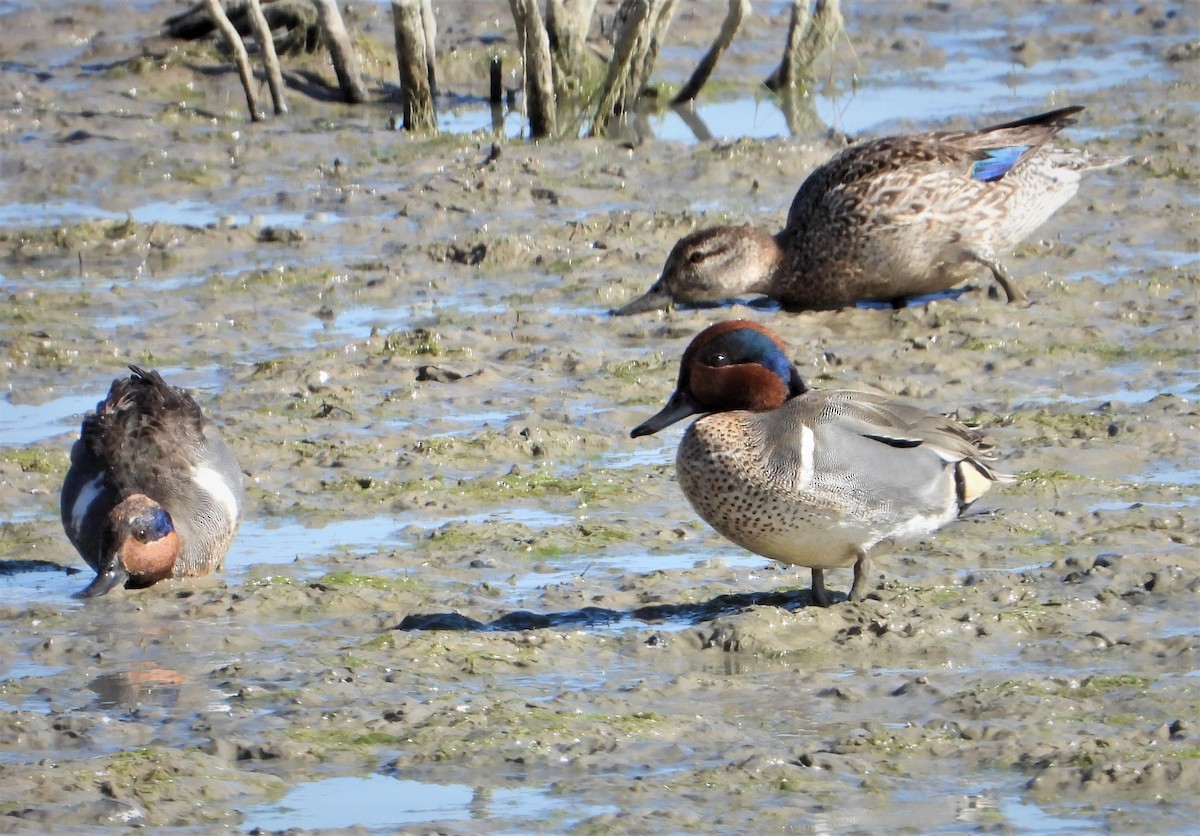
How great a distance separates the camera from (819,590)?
19.4ft

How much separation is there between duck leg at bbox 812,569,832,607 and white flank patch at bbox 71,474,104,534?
2.50 meters

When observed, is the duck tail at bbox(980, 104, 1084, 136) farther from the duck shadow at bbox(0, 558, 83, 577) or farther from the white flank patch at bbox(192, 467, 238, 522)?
the duck shadow at bbox(0, 558, 83, 577)

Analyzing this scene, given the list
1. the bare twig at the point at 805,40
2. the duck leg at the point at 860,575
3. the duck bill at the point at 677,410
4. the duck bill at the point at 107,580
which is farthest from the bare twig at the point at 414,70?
the duck leg at the point at 860,575

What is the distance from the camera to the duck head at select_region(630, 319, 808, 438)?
5.99 metres

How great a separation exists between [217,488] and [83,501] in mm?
451

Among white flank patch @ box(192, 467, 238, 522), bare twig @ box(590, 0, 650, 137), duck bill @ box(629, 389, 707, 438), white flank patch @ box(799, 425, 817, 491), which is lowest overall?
white flank patch @ box(192, 467, 238, 522)

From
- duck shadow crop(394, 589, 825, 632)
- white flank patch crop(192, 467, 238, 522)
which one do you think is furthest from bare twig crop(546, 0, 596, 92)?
duck shadow crop(394, 589, 825, 632)

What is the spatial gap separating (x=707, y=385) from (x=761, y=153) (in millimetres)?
7004

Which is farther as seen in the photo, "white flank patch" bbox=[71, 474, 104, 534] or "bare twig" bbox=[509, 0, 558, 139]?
"bare twig" bbox=[509, 0, 558, 139]

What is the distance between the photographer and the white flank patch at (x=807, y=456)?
18.7 feet

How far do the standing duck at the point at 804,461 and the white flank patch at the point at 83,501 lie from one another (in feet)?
6.46

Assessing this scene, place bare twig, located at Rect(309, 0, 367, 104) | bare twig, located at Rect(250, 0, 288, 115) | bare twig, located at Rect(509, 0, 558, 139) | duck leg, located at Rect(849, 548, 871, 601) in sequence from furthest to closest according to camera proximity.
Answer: bare twig, located at Rect(309, 0, 367, 104)
bare twig, located at Rect(250, 0, 288, 115)
bare twig, located at Rect(509, 0, 558, 139)
duck leg, located at Rect(849, 548, 871, 601)

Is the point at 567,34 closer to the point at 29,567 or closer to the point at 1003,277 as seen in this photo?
the point at 1003,277

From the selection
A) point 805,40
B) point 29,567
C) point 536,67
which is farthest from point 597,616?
point 805,40
